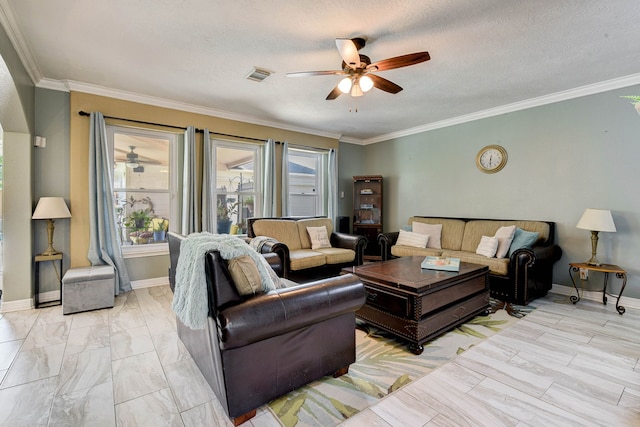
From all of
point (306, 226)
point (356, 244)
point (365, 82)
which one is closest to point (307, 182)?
point (306, 226)

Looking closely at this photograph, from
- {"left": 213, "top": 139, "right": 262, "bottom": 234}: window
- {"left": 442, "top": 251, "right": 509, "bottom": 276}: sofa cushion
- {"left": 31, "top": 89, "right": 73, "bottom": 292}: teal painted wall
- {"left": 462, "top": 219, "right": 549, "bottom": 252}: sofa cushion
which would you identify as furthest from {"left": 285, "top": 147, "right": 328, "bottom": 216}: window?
{"left": 31, "top": 89, "right": 73, "bottom": 292}: teal painted wall

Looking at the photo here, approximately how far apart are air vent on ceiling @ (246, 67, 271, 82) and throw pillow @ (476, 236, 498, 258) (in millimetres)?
3440

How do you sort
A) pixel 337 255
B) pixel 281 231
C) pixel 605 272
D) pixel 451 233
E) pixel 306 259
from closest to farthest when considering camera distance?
pixel 605 272, pixel 306 259, pixel 337 255, pixel 281 231, pixel 451 233

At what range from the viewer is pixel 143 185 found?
416 centimetres

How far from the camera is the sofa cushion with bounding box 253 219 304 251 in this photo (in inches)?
170

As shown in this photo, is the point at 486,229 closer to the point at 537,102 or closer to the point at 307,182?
the point at 537,102

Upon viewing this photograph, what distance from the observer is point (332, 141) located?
19.5 ft

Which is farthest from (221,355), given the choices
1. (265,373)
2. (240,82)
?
(240,82)

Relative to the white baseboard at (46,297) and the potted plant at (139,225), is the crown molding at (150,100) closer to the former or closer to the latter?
the potted plant at (139,225)

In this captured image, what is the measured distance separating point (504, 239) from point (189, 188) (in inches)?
170

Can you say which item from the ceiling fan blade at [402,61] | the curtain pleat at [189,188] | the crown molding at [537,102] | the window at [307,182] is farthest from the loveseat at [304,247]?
the crown molding at [537,102]

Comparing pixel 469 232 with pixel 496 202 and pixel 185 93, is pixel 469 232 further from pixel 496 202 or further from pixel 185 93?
pixel 185 93

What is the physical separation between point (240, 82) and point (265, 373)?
3.09 metres

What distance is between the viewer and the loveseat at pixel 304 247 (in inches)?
150
